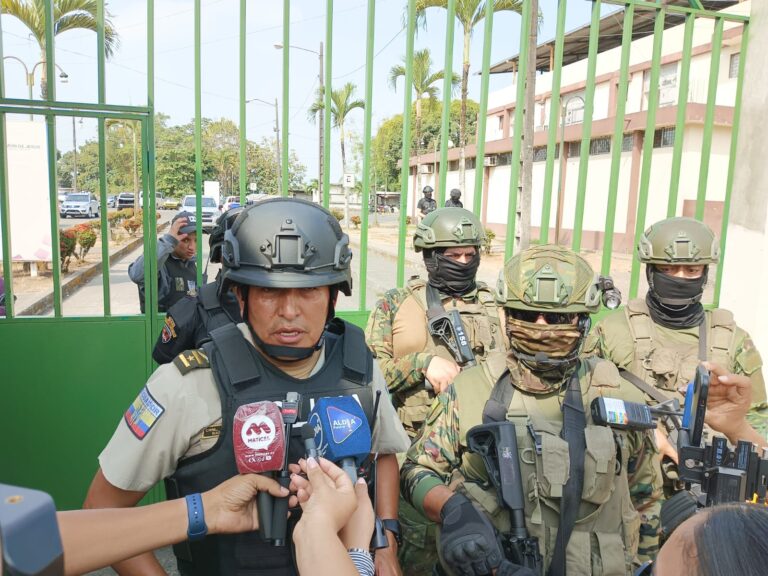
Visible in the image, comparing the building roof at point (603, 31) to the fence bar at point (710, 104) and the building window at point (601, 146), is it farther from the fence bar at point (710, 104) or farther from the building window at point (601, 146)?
the fence bar at point (710, 104)

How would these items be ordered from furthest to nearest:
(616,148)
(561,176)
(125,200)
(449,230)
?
1. (125,200)
2. (561,176)
3. (616,148)
4. (449,230)

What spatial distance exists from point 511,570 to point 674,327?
6.88 feet

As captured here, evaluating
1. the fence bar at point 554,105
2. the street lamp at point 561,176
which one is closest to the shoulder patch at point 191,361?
the fence bar at point 554,105

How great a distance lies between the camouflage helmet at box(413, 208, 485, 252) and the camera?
10.9 feet

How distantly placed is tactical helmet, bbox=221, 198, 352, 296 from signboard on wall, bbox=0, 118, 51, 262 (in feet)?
7.22

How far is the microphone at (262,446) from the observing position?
129cm

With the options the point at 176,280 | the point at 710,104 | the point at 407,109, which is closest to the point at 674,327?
the point at 407,109

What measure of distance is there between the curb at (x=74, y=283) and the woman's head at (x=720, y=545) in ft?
17.0

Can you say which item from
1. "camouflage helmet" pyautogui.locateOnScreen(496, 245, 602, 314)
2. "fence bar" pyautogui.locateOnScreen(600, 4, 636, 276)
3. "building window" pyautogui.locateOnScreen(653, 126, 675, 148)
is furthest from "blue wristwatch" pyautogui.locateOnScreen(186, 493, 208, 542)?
"building window" pyautogui.locateOnScreen(653, 126, 675, 148)

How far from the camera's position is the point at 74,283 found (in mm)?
12781

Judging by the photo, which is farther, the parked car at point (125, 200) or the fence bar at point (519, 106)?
the parked car at point (125, 200)

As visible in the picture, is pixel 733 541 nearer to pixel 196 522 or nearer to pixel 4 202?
pixel 196 522

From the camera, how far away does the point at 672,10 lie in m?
4.28

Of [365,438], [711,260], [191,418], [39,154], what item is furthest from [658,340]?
[39,154]
